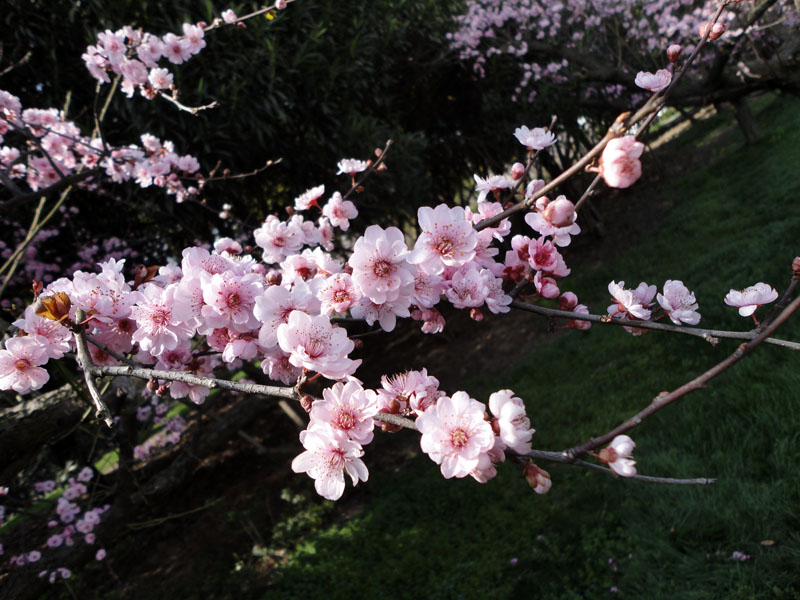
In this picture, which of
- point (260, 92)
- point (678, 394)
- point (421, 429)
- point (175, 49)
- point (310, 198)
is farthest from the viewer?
point (260, 92)

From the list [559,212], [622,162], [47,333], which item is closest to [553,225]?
[559,212]

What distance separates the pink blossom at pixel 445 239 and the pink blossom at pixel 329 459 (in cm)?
39

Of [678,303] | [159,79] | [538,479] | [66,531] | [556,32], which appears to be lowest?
[66,531]

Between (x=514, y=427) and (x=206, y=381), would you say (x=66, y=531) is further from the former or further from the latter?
(x=514, y=427)

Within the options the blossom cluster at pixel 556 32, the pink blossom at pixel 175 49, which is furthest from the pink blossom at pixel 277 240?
the blossom cluster at pixel 556 32

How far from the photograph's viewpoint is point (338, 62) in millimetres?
4930

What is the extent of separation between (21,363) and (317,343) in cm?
71

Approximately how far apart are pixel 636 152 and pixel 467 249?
0.38 m

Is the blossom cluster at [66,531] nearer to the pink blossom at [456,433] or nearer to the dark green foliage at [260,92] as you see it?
the dark green foliage at [260,92]

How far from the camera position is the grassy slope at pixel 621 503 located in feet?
7.55

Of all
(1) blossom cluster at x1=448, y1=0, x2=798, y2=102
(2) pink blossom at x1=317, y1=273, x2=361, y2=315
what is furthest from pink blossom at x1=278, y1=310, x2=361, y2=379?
(1) blossom cluster at x1=448, y1=0, x2=798, y2=102

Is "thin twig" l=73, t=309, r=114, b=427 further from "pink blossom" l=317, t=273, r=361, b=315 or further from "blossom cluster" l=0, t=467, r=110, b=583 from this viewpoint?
"blossom cluster" l=0, t=467, r=110, b=583

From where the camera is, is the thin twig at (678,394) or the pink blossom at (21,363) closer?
the thin twig at (678,394)

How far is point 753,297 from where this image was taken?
1.07 metres
